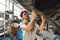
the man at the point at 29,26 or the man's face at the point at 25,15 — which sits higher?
the man's face at the point at 25,15

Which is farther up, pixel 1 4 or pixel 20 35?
pixel 1 4

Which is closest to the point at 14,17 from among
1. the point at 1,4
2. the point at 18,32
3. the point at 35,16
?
the point at 18,32

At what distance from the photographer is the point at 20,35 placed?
1.58m

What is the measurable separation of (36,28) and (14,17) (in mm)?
375

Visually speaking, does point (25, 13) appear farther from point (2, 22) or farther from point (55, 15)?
point (2, 22)

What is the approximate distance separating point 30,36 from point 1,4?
2.33ft

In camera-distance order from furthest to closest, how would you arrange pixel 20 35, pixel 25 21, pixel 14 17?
pixel 14 17, pixel 20 35, pixel 25 21

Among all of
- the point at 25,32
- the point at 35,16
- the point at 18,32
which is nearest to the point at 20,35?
the point at 18,32

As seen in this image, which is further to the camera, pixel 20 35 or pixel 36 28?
pixel 20 35

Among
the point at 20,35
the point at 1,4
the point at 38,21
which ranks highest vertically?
the point at 1,4

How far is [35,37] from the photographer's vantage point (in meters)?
1.39

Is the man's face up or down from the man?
up

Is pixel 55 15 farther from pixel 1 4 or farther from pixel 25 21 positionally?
pixel 1 4

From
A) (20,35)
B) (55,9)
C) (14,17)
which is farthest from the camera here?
(14,17)
